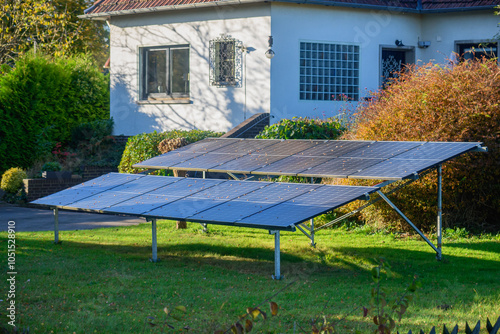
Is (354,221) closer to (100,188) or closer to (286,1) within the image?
(100,188)

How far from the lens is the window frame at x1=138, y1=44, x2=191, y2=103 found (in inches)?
786

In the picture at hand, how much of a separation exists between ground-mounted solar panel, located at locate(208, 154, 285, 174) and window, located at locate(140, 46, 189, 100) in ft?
28.1

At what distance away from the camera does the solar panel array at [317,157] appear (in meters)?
9.53

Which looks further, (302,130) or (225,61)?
(225,61)

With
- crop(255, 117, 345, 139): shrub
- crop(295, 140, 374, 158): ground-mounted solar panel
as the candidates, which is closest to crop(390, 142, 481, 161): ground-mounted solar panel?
crop(295, 140, 374, 158): ground-mounted solar panel

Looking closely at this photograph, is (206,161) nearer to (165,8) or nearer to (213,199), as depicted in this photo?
(213,199)

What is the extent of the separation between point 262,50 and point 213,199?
362 inches

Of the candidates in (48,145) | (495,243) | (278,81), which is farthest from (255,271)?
(48,145)

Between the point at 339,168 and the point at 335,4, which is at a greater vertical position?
the point at 335,4

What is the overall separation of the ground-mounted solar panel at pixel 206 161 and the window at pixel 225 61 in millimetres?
6523

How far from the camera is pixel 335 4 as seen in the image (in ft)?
59.8

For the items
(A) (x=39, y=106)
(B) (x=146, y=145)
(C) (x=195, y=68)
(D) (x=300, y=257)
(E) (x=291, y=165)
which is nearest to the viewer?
(D) (x=300, y=257)

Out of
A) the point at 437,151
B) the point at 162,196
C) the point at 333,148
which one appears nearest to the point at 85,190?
the point at 162,196

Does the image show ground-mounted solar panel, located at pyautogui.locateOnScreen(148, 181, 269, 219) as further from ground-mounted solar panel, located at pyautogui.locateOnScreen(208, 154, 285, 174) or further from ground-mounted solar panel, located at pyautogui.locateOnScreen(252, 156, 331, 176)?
ground-mounted solar panel, located at pyautogui.locateOnScreen(208, 154, 285, 174)
